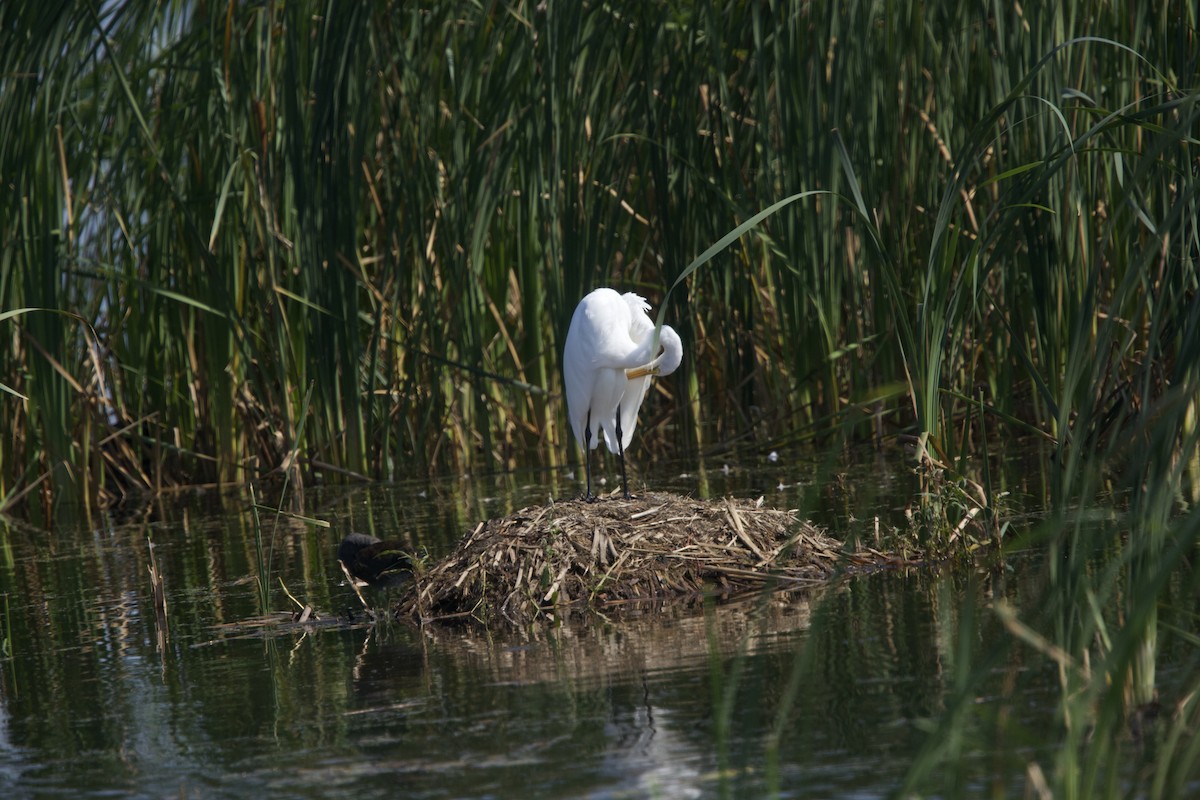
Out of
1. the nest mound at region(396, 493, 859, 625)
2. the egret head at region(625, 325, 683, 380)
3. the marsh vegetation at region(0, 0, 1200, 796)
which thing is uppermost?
the marsh vegetation at region(0, 0, 1200, 796)

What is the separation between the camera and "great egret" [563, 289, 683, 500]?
23.7 feet

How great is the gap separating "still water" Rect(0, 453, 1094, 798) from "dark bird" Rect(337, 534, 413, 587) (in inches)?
9.1

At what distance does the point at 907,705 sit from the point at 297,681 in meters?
2.00

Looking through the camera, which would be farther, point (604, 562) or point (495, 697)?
point (604, 562)

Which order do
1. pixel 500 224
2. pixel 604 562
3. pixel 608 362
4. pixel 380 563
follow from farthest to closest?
pixel 500 224 → pixel 608 362 → pixel 380 563 → pixel 604 562

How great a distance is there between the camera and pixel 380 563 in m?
6.48

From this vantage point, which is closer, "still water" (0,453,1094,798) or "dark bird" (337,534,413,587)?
"still water" (0,453,1094,798)

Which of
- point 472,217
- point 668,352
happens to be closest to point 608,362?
point 668,352

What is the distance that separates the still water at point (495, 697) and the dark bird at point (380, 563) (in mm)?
230

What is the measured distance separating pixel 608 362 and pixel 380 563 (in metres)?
1.61

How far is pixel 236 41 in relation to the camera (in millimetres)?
9508

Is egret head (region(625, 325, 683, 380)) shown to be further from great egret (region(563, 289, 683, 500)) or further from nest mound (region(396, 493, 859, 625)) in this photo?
nest mound (region(396, 493, 859, 625))

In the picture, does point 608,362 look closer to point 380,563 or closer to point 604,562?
point 380,563

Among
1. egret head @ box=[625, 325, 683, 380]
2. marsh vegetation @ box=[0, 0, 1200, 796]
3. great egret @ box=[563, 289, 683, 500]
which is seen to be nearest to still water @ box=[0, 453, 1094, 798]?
egret head @ box=[625, 325, 683, 380]
